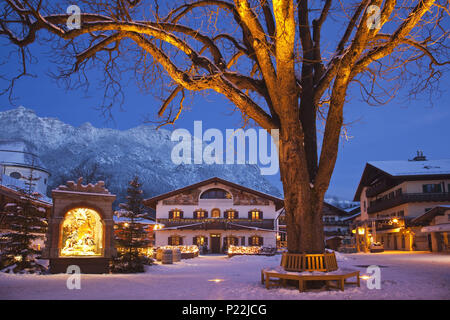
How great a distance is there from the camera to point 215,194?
135ft

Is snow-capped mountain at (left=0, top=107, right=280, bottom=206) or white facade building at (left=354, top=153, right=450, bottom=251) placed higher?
snow-capped mountain at (left=0, top=107, right=280, bottom=206)

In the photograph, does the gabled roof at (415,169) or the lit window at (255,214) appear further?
the gabled roof at (415,169)

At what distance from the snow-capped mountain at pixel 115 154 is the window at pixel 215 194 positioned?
80145 millimetres

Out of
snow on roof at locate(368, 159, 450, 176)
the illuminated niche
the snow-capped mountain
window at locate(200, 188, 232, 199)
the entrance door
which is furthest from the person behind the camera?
the snow-capped mountain

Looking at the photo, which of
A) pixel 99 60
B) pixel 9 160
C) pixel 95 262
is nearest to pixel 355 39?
pixel 99 60

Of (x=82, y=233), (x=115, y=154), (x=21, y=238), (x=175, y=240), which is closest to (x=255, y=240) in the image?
(x=175, y=240)

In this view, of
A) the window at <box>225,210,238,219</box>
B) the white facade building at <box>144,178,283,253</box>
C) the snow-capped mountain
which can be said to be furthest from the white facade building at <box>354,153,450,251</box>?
the snow-capped mountain

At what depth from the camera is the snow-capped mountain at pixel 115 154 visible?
13500 centimetres

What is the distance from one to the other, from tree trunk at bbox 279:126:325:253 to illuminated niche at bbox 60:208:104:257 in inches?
346

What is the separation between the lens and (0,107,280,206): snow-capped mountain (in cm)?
13500

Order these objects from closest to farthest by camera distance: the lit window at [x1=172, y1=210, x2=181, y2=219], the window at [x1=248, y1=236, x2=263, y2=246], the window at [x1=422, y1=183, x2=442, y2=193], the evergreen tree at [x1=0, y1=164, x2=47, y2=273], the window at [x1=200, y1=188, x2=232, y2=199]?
the evergreen tree at [x1=0, y1=164, x2=47, y2=273] → the window at [x1=248, y1=236, x2=263, y2=246] → the lit window at [x1=172, y1=210, x2=181, y2=219] → the window at [x1=200, y1=188, x2=232, y2=199] → the window at [x1=422, y1=183, x2=442, y2=193]

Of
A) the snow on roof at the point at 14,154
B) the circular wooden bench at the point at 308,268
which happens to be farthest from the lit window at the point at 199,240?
the circular wooden bench at the point at 308,268

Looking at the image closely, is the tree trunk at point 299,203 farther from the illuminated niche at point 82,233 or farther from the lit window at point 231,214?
the lit window at point 231,214

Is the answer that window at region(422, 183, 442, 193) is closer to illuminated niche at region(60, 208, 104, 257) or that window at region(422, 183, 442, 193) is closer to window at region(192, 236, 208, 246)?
window at region(192, 236, 208, 246)
